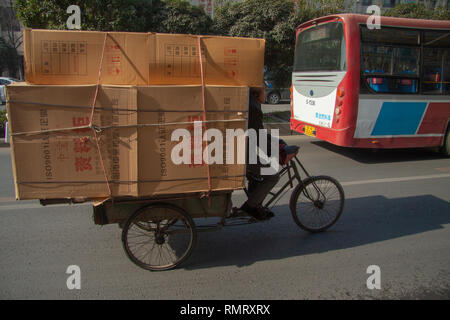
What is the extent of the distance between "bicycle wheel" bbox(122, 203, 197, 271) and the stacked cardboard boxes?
0.30m

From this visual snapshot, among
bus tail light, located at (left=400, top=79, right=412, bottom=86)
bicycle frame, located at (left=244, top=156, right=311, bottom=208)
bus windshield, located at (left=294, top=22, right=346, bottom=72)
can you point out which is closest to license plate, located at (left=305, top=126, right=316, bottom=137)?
bus windshield, located at (left=294, top=22, right=346, bottom=72)

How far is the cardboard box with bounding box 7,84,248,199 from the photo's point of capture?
8.66 ft

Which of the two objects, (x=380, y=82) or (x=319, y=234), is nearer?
(x=319, y=234)

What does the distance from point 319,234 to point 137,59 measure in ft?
8.72

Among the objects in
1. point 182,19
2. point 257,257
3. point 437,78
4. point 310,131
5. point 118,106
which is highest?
point 182,19

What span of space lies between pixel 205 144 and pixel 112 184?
0.82 meters

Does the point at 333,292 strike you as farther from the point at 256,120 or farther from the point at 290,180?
the point at 256,120

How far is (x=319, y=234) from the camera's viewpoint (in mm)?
3957

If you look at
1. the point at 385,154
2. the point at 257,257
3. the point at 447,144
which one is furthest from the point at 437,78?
the point at 257,257

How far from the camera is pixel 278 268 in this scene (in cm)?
326

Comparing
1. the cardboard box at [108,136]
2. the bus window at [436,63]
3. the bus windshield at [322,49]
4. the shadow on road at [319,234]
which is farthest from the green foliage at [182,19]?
the cardboard box at [108,136]

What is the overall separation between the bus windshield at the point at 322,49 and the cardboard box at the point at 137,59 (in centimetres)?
446

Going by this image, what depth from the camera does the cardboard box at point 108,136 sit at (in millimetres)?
2641

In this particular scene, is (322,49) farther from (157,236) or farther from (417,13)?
(417,13)
